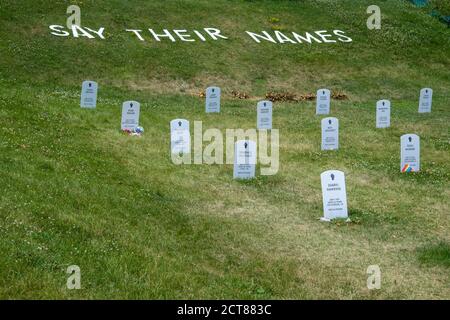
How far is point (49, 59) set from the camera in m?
36.0

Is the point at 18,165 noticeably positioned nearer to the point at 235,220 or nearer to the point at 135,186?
the point at 135,186

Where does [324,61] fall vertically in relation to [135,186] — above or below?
above

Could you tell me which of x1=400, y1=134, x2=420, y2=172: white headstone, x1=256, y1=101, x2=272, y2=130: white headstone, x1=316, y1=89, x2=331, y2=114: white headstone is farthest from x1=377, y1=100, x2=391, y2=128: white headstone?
x1=400, y1=134, x2=420, y2=172: white headstone

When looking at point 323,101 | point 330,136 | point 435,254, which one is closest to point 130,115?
point 330,136

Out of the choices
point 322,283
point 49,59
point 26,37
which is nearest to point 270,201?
point 322,283

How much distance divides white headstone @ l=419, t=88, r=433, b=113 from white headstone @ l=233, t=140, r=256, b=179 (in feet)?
57.4

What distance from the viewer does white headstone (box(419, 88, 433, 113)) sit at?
30.7 meters

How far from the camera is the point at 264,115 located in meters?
24.4

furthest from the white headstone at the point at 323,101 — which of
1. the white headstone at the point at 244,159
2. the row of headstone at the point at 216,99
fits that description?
the white headstone at the point at 244,159

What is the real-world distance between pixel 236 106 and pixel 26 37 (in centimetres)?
1672

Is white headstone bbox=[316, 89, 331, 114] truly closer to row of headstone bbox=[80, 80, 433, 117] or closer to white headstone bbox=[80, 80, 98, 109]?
row of headstone bbox=[80, 80, 433, 117]

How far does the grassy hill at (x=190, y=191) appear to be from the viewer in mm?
9414

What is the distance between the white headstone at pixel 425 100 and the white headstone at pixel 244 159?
1749cm
